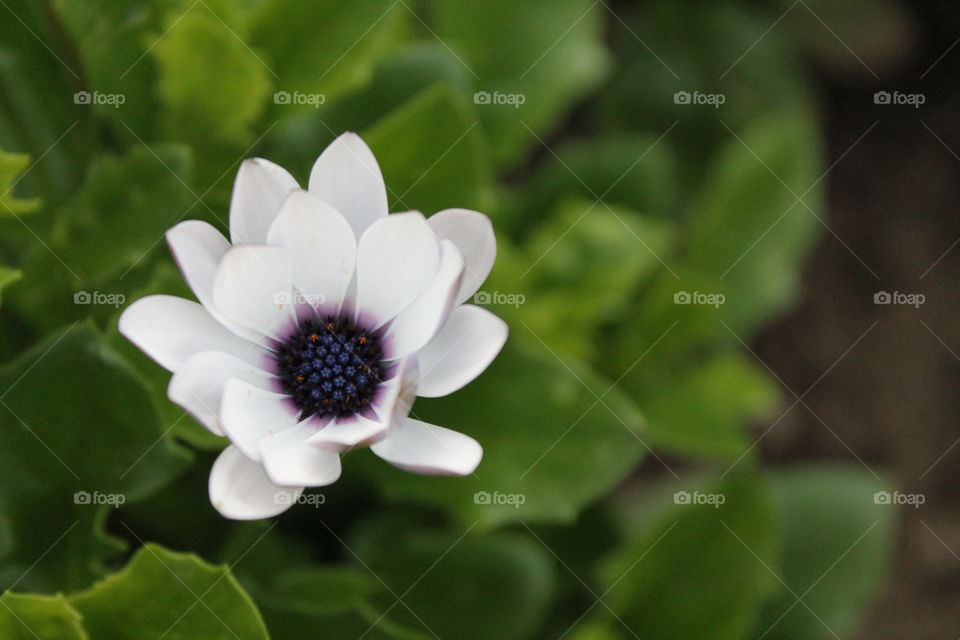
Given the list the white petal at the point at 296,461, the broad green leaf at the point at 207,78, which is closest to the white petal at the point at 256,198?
the white petal at the point at 296,461

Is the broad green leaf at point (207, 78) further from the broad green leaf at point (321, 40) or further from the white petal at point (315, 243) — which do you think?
the white petal at point (315, 243)

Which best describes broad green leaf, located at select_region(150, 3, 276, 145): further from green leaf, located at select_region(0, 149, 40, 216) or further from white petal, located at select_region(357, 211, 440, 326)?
white petal, located at select_region(357, 211, 440, 326)

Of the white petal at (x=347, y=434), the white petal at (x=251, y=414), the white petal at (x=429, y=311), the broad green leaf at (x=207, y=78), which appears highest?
the broad green leaf at (x=207, y=78)

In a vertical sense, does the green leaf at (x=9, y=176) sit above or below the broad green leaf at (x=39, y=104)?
below

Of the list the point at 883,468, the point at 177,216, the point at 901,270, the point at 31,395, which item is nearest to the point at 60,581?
the point at 31,395

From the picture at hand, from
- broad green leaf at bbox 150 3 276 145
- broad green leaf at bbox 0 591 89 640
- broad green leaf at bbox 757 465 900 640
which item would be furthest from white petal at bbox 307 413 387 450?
broad green leaf at bbox 757 465 900 640

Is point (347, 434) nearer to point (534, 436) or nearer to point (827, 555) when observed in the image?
point (534, 436)
